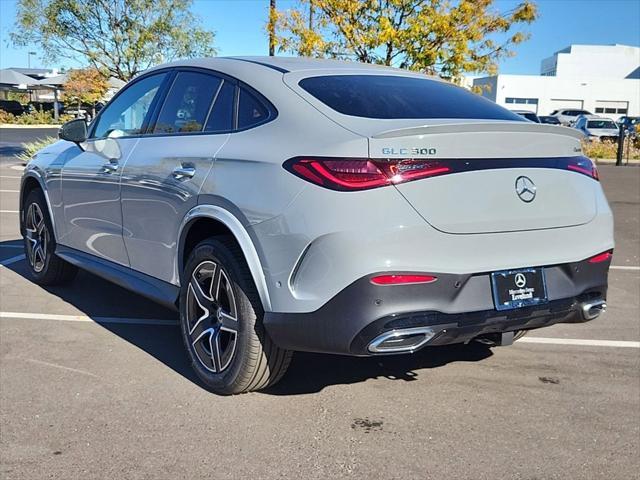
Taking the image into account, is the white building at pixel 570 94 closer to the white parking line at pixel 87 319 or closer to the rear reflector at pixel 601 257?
the white parking line at pixel 87 319

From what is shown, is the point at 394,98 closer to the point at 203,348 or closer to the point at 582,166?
the point at 582,166

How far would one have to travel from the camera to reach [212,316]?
3.72 meters

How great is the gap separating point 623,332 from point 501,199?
247 centimetres

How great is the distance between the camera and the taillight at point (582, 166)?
3.49 metres

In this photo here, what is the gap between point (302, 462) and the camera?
3025 mm

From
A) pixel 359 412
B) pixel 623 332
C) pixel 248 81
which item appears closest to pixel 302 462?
pixel 359 412

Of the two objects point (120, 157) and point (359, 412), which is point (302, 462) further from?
point (120, 157)

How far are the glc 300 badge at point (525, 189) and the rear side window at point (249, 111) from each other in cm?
130

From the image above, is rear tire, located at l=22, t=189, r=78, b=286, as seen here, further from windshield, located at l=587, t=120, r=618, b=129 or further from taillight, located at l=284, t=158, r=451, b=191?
windshield, located at l=587, t=120, r=618, b=129

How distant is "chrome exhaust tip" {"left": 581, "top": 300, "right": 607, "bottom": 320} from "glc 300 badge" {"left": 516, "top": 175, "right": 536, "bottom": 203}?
668 millimetres

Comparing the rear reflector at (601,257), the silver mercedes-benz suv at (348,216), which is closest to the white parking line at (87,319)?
the silver mercedes-benz suv at (348,216)

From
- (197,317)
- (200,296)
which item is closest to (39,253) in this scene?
(197,317)

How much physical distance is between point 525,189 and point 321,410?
1528 millimetres

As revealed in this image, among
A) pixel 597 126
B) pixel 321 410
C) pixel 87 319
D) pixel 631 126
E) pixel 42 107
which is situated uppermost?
pixel 42 107
